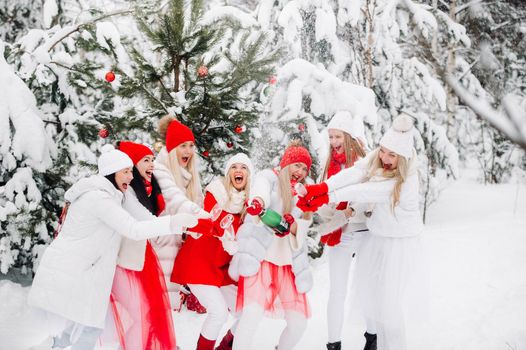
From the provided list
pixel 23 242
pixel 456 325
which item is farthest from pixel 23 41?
pixel 456 325

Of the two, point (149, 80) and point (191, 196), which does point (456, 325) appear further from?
point (149, 80)

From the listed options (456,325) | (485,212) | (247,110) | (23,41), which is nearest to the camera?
(456,325)

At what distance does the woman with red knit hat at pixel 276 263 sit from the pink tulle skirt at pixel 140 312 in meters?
0.58

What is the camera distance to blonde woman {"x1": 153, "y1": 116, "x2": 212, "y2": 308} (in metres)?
3.67

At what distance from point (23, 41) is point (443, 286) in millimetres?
5935

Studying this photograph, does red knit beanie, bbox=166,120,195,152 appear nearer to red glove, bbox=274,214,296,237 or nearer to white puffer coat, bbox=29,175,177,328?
white puffer coat, bbox=29,175,177,328

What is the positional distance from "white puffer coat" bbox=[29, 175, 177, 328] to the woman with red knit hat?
70 cm

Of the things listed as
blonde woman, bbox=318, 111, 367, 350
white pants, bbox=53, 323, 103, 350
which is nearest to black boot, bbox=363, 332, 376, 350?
blonde woman, bbox=318, 111, 367, 350

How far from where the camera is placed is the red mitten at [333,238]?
3775 millimetres

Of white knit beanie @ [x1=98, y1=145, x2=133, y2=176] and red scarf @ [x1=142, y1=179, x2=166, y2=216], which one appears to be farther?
red scarf @ [x1=142, y1=179, x2=166, y2=216]

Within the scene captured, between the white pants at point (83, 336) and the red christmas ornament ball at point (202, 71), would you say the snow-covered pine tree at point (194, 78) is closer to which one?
the red christmas ornament ball at point (202, 71)

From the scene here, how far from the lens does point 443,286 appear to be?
213 inches

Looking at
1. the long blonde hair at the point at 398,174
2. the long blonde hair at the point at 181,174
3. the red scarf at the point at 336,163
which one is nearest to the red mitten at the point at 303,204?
the long blonde hair at the point at 398,174

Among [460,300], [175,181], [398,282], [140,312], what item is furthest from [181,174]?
[460,300]
